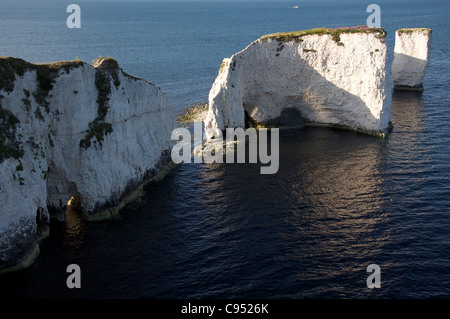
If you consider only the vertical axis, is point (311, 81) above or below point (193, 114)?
above

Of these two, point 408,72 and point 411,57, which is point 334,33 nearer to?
point 411,57

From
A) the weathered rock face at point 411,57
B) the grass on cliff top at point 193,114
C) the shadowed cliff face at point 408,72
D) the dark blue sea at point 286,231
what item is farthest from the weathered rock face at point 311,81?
the weathered rock face at point 411,57

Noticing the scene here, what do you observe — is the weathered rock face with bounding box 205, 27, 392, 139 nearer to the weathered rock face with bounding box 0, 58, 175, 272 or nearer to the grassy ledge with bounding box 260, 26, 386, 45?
the grassy ledge with bounding box 260, 26, 386, 45

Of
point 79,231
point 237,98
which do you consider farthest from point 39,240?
point 237,98

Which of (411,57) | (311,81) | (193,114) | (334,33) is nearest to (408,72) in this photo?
(411,57)

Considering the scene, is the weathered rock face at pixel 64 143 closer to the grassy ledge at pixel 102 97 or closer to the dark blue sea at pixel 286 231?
the grassy ledge at pixel 102 97

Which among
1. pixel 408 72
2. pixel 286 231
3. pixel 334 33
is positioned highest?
pixel 334 33

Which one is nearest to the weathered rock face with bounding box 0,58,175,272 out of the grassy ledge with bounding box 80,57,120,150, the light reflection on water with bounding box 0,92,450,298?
the grassy ledge with bounding box 80,57,120,150
